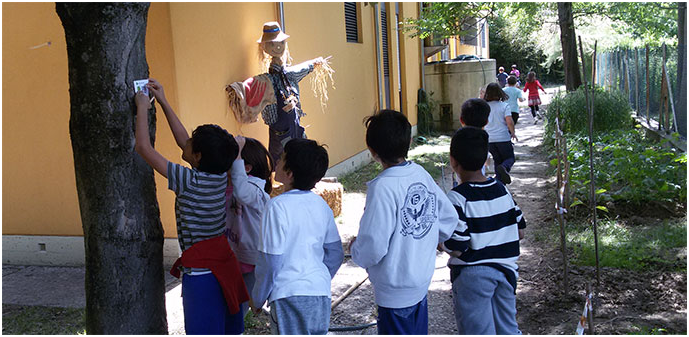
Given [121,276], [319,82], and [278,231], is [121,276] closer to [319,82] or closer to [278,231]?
[278,231]

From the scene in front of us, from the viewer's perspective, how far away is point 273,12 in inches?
285

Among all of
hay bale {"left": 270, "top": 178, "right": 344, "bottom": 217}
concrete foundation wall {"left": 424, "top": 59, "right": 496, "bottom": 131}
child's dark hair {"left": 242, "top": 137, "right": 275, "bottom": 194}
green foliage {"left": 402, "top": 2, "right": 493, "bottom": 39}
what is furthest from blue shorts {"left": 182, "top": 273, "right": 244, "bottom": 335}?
concrete foundation wall {"left": 424, "top": 59, "right": 496, "bottom": 131}

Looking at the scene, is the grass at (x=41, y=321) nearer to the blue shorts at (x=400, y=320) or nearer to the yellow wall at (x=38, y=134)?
the yellow wall at (x=38, y=134)

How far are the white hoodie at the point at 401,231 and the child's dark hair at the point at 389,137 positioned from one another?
72 millimetres

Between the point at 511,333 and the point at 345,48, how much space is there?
7.32 meters

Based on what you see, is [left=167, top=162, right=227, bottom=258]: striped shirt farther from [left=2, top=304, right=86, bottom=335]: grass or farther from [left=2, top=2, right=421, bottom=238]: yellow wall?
[left=2, top=2, right=421, bottom=238]: yellow wall

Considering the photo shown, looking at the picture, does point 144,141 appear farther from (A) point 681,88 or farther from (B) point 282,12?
(A) point 681,88

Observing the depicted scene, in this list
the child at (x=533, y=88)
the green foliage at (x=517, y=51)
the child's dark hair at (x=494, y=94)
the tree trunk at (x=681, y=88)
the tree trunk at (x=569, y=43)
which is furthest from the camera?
the green foliage at (x=517, y=51)

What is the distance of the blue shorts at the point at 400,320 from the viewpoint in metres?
2.81

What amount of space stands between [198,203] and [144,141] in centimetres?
36

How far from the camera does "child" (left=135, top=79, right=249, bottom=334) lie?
9.27 feet

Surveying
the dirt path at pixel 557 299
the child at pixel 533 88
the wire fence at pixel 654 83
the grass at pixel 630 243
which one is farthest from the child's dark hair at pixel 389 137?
the child at pixel 533 88

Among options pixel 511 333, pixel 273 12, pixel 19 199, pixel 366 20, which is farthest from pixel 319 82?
pixel 511 333

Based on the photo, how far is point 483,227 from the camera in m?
2.92
